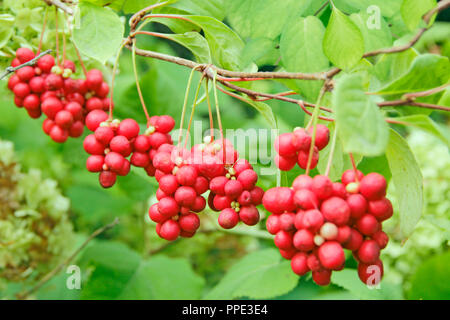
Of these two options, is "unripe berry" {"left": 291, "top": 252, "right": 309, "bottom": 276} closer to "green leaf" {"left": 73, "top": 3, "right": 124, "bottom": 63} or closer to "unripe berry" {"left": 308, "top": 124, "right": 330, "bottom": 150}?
"unripe berry" {"left": 308, "top": 124, "right": 330, "bottom": 150}

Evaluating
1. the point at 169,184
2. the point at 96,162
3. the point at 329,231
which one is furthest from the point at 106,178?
the point at 329,231

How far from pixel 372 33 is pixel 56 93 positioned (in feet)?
1.68

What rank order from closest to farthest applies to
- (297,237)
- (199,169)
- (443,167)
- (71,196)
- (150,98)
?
(297,237)
(199,169)
(150,98)
(443,167)
(71,196)

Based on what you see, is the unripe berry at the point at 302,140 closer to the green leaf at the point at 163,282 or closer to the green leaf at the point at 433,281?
the green leaf at the point at 433,281

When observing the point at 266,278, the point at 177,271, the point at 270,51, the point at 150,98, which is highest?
the point at 270,51

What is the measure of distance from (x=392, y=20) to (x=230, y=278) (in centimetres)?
69

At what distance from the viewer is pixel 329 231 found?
432 millimetres

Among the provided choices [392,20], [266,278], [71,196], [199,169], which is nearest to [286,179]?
[199,169]

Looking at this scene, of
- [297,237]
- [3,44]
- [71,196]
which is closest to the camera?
[297,237]

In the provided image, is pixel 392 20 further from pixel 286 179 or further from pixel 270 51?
pixel 286 179

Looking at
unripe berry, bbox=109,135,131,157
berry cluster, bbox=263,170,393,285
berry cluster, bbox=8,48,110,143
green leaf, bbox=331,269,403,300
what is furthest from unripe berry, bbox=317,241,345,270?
green leaf, bbox=331,269,403,300

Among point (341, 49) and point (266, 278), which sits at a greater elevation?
point (341, 49)

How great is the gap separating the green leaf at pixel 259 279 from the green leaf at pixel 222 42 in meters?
0.52

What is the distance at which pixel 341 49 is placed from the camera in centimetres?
54
